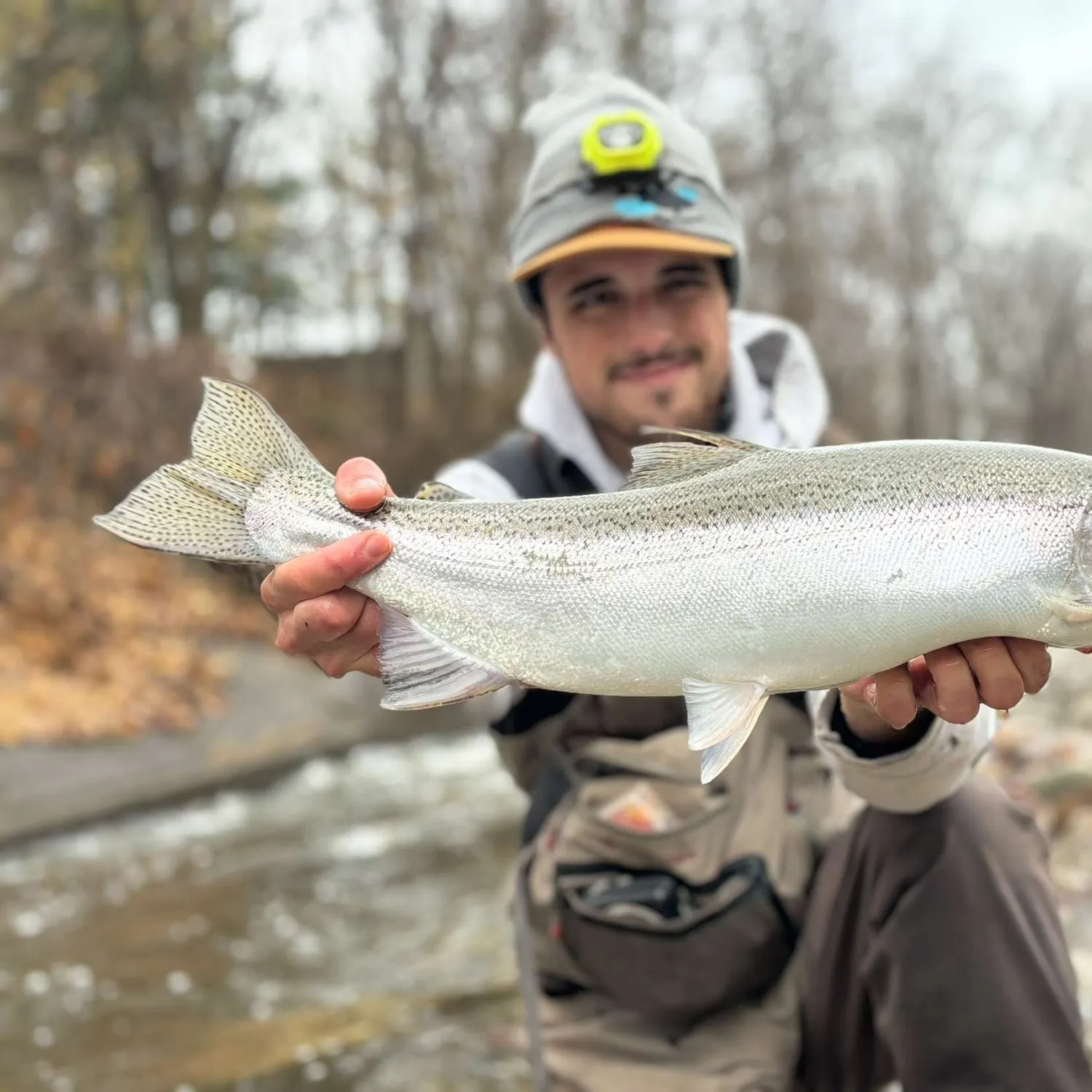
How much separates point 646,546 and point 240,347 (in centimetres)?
2069

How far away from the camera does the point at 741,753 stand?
2.90 m

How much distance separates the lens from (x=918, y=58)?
100ft

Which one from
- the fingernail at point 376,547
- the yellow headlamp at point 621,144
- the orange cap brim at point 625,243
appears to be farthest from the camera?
the yellow headlamp at point 621,144

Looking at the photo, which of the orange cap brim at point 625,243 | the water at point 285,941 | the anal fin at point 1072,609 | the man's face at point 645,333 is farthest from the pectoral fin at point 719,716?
the water at point 285,941

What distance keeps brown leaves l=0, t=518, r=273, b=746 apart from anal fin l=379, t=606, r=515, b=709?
6.15 m

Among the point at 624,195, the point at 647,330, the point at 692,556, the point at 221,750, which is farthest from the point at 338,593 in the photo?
the point at 221,750

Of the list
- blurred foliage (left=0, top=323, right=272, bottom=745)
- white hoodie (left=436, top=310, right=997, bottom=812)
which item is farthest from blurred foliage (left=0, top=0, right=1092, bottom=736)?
white hoodie (left=436, top=310, right=997, bottom=812)

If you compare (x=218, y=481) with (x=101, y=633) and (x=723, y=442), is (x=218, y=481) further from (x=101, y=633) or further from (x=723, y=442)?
(x=101, y=633)

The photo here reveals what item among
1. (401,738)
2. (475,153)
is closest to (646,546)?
(401,738)

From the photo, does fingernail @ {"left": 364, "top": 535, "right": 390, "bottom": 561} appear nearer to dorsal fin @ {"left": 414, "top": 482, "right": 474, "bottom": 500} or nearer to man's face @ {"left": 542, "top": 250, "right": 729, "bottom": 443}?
dorsal fin @ {"left": 414, "top": 482, "right": 474, "bottom": 500}

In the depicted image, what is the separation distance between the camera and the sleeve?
229 centimetres

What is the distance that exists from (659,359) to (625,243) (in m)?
0.35

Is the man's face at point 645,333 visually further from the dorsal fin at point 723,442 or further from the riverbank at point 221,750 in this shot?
the riverbank at point 221,750

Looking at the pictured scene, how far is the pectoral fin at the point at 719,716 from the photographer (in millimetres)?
1968
